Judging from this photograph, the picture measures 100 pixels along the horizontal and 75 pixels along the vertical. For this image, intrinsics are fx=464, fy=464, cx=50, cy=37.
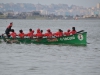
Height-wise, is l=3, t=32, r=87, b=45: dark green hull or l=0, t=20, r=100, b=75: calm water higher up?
l=3, t=32, r=87, b=45: dark green hull

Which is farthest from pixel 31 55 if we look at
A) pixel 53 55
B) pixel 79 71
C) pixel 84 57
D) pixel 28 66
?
pixel 79 71

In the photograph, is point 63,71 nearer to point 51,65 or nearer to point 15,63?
point 51,65

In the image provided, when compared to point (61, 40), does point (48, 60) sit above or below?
below

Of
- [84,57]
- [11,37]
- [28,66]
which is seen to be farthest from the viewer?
[11,37]

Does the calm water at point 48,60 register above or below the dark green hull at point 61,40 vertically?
below

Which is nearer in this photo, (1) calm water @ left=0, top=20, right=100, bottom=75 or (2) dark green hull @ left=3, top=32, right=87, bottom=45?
(1) calm water @ left=0, top=20, right=100, bottom=75

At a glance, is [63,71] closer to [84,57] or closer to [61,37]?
[84,57]

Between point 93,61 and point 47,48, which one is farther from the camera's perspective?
point 47,48

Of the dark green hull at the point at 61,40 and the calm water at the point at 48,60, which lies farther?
the dark green hull at the point at 61,40

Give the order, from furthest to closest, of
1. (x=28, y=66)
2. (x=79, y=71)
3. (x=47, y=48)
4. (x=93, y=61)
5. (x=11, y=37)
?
(x=11, y=37), (x=47, y=48), (x=93, y=61), (x=28, y=66), (x=79, y=71)

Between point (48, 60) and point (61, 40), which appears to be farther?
point (61, 40)

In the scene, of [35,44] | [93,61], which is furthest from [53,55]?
[35,44]

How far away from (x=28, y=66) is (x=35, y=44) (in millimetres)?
11853

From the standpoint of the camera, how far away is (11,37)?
36688 mm
